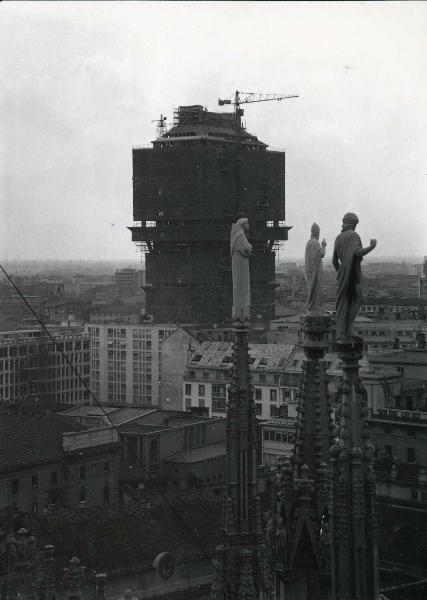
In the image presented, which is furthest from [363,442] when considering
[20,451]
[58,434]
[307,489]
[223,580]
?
[58,434]

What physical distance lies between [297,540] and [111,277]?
6320 cm

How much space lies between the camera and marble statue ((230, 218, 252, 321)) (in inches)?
188

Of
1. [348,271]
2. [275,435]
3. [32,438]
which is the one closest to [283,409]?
[275,435]

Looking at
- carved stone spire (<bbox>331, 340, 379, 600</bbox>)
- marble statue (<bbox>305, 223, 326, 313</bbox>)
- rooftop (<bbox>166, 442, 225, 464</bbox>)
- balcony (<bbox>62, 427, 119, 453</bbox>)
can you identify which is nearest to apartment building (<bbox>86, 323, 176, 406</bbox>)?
rooftop (<bbox>166, 442, 225, 464</bbox>)

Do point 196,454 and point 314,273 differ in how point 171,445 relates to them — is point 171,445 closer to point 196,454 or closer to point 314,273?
point 196,454

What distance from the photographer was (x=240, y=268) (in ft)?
15.8

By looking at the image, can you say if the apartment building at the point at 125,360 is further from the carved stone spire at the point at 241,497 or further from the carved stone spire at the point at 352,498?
the carved stone spire at the point at 352,498

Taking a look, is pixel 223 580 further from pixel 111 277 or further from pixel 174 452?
pixel 111 277

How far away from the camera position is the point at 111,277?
67125 millimetres

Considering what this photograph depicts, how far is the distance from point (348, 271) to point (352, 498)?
636mm

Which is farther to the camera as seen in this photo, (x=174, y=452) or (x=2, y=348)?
(x=2, y=348)

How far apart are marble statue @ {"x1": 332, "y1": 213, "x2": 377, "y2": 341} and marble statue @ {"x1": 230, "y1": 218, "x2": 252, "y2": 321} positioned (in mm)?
1396

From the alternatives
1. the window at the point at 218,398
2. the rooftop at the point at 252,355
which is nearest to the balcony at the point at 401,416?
the rooftop at the point at 252,355

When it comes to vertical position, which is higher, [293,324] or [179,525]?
[293,324]
